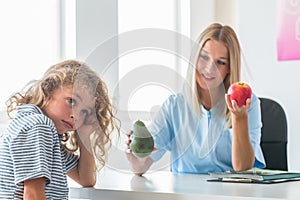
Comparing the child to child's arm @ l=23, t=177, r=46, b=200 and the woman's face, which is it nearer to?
child's arm @ l=23, t=177, r=46, b=200

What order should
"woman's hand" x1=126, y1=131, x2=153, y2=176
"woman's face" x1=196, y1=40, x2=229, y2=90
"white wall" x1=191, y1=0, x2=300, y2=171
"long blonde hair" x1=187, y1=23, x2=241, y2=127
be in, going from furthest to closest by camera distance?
"white wall" x1=191, y1=0, x2=300, y2=171
"long blonde hair" x1=187, y1=23, x2=241, y2=127
"woman's face" x1=196, y1=40, x2=229, y2=90
"woman's hand" x1=126, y1=131, x2=153, y2=176

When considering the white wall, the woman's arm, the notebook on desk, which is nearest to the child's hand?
the notebook on desk

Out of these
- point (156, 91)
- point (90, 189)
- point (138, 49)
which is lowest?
point (90, 189)

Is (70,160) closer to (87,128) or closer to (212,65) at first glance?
(87,128)

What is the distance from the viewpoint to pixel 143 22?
328cm

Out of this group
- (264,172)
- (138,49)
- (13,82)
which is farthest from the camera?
(13,82)

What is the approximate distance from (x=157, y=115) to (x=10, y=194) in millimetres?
541

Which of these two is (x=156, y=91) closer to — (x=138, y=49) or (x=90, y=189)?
(x=138, y=49)

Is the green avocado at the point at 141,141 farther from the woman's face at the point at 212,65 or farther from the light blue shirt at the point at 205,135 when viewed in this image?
the woman's face at the point at 212,65

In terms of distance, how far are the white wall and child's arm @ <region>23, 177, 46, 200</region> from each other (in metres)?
1.86

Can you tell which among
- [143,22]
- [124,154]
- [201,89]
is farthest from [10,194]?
[143,22]

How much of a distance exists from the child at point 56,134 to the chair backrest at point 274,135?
2.89 ft

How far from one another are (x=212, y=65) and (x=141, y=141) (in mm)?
390

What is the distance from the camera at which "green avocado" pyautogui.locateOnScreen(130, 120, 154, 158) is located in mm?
1733
